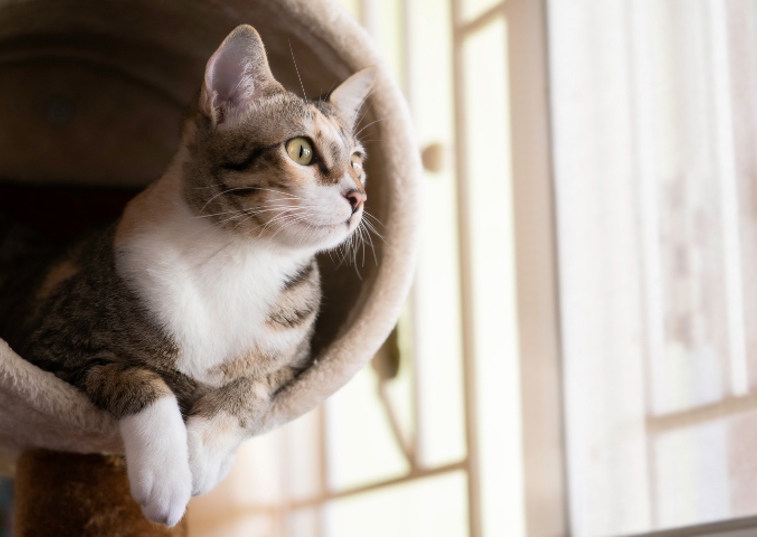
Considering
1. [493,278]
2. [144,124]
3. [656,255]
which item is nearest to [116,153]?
[144,124]

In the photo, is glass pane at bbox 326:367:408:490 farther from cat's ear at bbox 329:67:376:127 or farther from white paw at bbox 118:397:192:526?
white paw at bbox 118:397:192:526

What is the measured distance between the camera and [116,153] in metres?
1.68

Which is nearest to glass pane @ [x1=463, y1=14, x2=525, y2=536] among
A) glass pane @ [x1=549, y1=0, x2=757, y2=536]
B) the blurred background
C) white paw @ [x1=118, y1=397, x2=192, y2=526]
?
the blurred background

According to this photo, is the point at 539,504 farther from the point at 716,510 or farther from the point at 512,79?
the point at 512,79

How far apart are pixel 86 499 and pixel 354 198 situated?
0.59 metres

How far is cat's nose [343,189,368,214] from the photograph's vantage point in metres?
0.90

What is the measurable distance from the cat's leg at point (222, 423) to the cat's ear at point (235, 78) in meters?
0.36

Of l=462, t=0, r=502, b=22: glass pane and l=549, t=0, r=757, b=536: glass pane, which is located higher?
l=462, t=0, r=502, b=22: glass pane

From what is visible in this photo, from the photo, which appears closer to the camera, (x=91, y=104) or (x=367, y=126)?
(x=367, y=126)

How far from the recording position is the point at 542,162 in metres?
1.78

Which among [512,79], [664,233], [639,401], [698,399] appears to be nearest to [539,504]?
[639,401]

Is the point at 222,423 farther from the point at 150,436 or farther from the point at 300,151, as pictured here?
the point at 300,151

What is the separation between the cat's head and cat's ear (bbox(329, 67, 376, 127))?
0.22 ft

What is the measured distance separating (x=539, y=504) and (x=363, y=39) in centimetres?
122
